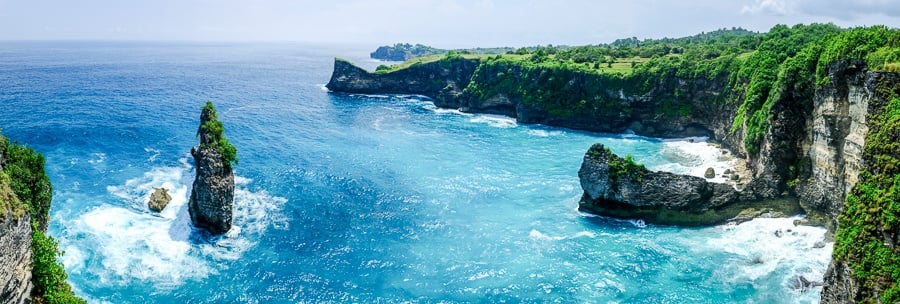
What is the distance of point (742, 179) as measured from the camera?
227ft

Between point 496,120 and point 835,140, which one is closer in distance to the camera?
point 835,140

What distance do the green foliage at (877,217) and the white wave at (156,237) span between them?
52.7 meters

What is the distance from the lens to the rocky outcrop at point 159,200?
64500 mm

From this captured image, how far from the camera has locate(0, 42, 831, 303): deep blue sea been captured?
50219 mm

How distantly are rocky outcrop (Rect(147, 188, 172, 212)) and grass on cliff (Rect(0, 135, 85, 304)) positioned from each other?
22695mm

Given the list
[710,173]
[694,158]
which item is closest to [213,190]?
[710,173]

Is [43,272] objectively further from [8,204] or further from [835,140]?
[835,140]

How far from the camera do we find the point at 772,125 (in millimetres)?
65000

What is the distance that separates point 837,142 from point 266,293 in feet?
190

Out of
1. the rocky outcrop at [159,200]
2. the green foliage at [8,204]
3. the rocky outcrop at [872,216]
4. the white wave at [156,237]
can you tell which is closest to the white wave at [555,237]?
the rocky outcrop at [872,216]

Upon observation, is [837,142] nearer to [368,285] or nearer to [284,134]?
[368,285]

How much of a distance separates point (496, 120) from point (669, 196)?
68.9 meters

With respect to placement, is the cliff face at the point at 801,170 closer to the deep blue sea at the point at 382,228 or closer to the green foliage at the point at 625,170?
the green foliage at the point at 625,170

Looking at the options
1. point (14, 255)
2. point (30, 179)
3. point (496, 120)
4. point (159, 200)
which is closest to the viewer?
point (14, 255)
